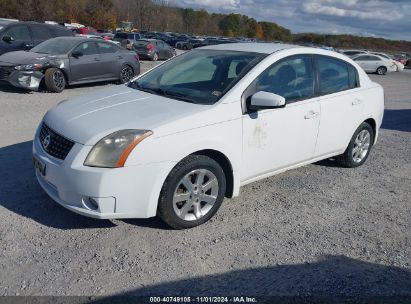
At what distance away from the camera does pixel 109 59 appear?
39.1 ft

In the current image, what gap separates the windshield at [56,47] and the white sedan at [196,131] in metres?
6.77

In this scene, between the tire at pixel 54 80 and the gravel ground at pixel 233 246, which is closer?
the gravel ground at pixel 233 246

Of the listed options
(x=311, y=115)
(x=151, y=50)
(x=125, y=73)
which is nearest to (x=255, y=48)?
(x=311, y=115)

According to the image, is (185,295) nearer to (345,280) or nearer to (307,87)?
(345,280)

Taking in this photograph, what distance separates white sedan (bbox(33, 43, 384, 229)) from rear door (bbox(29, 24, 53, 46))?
904 centimetres

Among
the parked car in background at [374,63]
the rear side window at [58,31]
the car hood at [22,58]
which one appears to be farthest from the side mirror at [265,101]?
the parked car in background at [374,63]

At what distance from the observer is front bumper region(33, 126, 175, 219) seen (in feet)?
10.5

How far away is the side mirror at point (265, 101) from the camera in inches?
147

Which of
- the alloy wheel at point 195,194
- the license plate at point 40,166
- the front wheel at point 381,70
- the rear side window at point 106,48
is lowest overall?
the front wheel at point 381,70

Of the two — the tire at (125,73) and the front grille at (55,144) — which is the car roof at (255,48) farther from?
the tire at (125,73)

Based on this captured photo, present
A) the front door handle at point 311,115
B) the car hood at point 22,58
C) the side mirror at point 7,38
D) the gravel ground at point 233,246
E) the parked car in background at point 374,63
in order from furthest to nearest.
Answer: the parked car in background at point 374,63 < the side mirror at point 7,38 < the car hood at point 22,58 < the front door handle at point 311,115 < the gravel ground at point 233,246

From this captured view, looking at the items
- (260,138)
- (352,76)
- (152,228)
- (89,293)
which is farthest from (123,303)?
(352,76)

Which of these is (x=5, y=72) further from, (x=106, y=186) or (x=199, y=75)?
(x=106, y=186)

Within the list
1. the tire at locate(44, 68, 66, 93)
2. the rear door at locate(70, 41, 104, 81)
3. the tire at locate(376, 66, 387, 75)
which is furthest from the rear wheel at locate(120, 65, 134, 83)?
the tire at locate(376, 66, 387, 75)
